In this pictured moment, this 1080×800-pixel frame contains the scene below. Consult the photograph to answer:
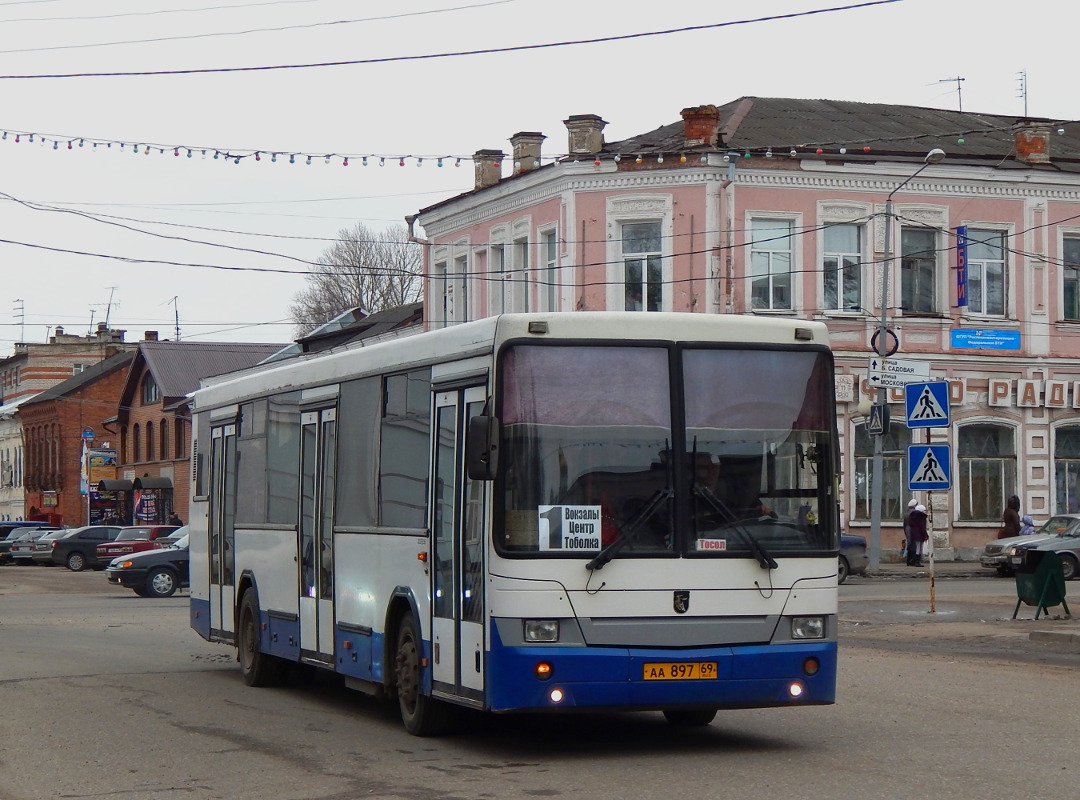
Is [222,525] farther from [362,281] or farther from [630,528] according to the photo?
[362,281]

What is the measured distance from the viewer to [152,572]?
109 ft

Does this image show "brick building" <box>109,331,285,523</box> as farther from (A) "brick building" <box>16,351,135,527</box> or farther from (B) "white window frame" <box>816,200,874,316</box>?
(B) "white window frame" <box>816,200,874,316</box>

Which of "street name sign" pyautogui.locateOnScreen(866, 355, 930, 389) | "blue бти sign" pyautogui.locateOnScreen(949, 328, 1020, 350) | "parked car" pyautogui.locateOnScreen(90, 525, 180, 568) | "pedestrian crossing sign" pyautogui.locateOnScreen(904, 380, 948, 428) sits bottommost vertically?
"parked car" pyautogui.locateOnScreen(90, 525, 180, 568)

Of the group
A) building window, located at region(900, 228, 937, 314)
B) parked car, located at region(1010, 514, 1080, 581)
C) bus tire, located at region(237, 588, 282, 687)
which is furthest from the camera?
building window, located at region(900, 228, 937, 314)

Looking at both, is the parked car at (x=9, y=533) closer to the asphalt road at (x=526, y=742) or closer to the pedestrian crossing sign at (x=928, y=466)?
the pedestrian crossing sign at (x=928, y=466)

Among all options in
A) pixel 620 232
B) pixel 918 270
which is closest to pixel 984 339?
pixel 918 270

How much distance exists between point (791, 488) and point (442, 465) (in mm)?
2232

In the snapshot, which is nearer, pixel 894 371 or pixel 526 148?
pixel 894 371

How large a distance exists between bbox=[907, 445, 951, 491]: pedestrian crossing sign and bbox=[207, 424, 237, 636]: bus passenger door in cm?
952

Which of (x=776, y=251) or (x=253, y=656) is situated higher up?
(x=776, y=251)

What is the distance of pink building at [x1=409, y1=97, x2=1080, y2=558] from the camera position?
130 ft

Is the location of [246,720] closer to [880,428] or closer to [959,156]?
[880,428]

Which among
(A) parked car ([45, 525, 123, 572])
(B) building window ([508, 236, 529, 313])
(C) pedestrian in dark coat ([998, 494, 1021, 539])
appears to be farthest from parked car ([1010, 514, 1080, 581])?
(A) parked car ([45, 525, 123, 572])

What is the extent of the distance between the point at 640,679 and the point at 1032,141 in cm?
3528
